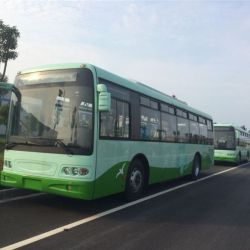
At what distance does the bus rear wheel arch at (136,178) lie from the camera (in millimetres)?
9594

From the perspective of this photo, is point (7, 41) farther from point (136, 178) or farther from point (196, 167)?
point (136, 178)

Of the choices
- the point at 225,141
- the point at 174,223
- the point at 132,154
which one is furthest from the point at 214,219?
the point at 225,141

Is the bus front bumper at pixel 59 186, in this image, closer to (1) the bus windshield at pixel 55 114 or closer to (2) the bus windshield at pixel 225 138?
(1) the bus windshield at pixel 55 114

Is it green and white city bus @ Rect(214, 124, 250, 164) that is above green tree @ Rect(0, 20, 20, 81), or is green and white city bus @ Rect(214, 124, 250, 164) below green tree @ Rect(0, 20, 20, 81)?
below

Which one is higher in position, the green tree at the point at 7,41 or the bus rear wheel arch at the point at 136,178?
the green tree at the point at 7,41

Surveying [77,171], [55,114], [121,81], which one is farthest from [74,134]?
[121,81]

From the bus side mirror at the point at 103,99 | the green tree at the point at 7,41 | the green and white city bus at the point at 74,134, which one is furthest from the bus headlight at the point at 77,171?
the green tree at the point at 7,41

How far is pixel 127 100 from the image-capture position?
9695mm

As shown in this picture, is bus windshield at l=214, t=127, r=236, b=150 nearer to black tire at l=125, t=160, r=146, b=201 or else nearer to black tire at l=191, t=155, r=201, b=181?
black tire at l=191, t=155, r=201, b=181

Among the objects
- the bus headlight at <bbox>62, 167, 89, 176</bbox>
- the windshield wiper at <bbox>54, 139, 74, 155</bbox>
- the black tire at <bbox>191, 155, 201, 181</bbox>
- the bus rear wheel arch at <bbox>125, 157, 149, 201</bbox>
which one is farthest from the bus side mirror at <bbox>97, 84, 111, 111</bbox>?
the black tire at <bbox>191, 155, 201, 181</bbox>

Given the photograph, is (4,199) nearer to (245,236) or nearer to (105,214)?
(105,214)

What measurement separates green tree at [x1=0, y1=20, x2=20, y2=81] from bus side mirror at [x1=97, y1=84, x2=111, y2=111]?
954 inches

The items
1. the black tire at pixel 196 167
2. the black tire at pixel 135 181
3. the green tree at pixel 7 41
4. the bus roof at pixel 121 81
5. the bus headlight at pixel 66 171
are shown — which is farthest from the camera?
the green tree at pixel 7 41

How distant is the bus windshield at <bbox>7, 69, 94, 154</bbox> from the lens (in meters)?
7.95
